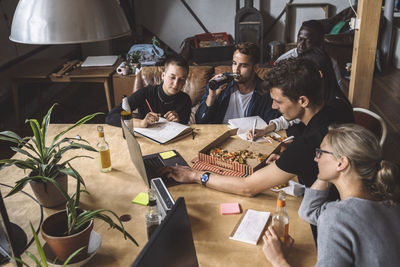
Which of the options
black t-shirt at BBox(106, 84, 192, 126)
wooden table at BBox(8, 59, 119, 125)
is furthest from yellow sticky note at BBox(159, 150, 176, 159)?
wooden table at BBox(8, 59, 119, 125)

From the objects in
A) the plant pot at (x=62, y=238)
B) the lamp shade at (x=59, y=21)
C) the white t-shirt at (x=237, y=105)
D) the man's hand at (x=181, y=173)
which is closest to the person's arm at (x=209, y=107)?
the white t-shirt at (x=237, y=105)

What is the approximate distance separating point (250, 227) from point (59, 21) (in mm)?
1086

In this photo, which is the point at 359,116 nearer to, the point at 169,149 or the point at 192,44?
the point at 169,149

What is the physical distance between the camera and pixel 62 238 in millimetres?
1365

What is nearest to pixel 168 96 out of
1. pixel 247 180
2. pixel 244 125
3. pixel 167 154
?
pixel 244 125

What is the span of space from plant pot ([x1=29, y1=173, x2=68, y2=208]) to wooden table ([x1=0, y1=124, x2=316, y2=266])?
44mm

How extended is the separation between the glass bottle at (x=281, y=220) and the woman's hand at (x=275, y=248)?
3 centimetres

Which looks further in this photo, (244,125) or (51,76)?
(51,76)

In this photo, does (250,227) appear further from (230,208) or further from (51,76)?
(51,76)

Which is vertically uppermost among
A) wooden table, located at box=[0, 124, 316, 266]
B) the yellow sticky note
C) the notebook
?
the notebook

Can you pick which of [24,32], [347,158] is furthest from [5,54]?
[347,158]

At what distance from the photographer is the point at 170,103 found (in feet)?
10.0

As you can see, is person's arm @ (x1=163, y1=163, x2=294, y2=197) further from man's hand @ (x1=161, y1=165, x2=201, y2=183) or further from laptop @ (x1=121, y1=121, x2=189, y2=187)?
laptop @ (x1=121, y1=121, x2=189, y2=187)

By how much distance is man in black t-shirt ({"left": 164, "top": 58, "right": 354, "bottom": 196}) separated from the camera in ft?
5.85
